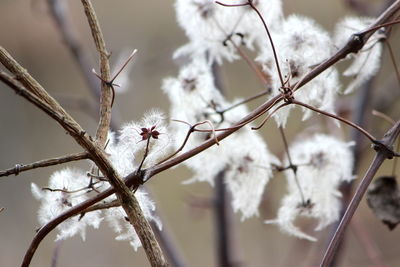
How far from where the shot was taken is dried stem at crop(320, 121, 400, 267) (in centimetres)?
38

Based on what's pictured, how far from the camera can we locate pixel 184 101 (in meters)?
0.57

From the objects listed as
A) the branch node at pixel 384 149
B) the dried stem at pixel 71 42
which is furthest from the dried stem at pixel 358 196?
the dried stem at pixel 71 42

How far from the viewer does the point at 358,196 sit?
390 millimetres

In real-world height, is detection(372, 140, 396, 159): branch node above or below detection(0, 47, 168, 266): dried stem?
below

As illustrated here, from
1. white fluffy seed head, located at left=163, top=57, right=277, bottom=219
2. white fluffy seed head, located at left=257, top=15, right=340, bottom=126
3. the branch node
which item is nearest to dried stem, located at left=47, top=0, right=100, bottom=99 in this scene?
white fluffy seed head, located at left=163, top=57, right=277, bottom=219

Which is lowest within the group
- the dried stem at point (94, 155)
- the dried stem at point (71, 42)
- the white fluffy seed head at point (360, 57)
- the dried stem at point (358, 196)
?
the dried stem at point (358, 196)

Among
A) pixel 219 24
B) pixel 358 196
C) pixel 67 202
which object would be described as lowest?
pixel 358 196

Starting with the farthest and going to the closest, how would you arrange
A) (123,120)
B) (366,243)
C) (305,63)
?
(123,120)
(366,243)
(305,63)

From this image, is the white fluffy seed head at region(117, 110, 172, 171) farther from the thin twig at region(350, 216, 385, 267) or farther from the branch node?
the thin twig at region(350, 216, 385, 267)

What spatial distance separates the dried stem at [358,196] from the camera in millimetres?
378

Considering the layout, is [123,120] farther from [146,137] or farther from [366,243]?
[146,137]

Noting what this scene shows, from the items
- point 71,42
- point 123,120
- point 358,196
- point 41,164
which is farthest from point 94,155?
point 123,120

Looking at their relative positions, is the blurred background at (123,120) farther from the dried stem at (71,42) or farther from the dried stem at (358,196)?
the dried stem at (358,196)

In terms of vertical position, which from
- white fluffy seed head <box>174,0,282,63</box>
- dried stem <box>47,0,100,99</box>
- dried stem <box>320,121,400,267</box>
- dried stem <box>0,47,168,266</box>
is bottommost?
dried stem <box>320,121,400,267</box>
